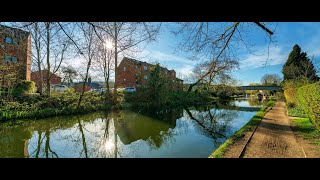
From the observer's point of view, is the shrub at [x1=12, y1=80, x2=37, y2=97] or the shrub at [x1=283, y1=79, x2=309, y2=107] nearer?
the shrub at [x1=12, y1=80, x2=37, y2=97]

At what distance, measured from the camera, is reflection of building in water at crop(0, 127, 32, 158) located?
7278mm

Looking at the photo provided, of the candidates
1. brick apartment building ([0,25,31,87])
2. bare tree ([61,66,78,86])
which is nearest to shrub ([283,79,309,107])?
brick apartment building ([0,25,31,87])

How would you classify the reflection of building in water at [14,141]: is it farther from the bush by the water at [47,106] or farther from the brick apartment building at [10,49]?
the brick apartment building at [10,49]

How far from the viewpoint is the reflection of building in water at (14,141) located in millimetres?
7278

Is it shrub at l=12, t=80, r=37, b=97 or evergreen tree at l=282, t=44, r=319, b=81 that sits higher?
evergreen tree at l=282, t=44, r=319, b=81

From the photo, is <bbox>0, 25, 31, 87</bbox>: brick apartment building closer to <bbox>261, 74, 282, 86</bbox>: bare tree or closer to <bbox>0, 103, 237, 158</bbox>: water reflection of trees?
<bbox>0, 103, 237, 158</bbox>: water reflection of trees

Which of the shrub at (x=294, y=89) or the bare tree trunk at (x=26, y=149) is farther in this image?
the shrub at (x=294, y=89)

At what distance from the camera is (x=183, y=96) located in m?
30.9

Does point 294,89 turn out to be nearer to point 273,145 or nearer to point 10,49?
point 273,145

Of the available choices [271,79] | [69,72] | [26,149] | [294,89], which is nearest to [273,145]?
[26,149]

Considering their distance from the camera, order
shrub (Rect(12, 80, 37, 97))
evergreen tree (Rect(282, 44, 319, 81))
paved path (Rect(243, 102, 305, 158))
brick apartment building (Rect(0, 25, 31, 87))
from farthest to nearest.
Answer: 1. evergreen tree (Rect(282, 44, 319, 81))
2. shrub (Rect(12, 80, 37, 97))
3. paved path (Rect(243, 102, 305, 158))
4. brick apartment building (Rect(0, 25, 31, 87))

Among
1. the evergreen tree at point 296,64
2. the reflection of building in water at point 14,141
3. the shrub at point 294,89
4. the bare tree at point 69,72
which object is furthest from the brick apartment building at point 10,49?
the evergreen tree at point 296,64

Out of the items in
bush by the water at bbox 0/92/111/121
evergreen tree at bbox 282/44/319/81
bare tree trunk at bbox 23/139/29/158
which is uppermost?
evergreen tree at bbox 282/44/319/81
